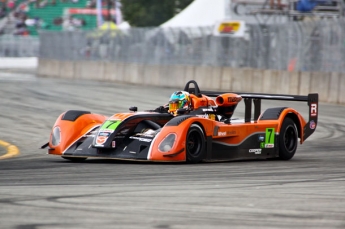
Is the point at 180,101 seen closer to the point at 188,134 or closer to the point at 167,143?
the point at 188,134

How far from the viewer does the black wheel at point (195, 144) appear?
33.8 ft

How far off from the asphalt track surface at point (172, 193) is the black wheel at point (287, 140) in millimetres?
190

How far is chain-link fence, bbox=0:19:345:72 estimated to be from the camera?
23688mm

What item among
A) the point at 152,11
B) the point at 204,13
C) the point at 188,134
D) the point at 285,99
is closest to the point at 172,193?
the point at 188,134

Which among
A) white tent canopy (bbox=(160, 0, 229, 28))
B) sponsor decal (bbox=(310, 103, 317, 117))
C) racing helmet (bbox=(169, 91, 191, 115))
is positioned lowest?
sponsor decal (bbox=(310, 103, 317, 117))

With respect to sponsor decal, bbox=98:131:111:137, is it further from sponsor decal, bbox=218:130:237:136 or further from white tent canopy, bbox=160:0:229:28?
white tent canopy, bbox=160:0:229:28

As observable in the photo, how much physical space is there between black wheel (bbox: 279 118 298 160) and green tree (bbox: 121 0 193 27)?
42.0 m

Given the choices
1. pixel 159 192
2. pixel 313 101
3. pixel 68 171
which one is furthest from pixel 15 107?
pixel 159 192

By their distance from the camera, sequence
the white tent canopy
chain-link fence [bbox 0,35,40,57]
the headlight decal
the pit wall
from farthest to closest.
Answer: chain-link fence [bbox 0,35,40,57], the white tent canopy, the pit wall, the headlight decal

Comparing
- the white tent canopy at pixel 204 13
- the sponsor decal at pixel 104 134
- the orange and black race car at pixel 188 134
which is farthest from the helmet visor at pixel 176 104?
the white tent canopy at pixel 204 13

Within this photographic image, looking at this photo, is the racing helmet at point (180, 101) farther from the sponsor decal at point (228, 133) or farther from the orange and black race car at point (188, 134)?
the sponsor decal at point (228, 133)

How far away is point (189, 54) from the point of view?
2998 centimetres

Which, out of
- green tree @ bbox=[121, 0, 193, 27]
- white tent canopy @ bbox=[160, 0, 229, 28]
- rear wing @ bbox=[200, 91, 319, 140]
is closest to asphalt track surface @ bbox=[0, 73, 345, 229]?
rear wing @ bbox=[200, 91, 319, 140]

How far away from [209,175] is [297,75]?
15433 mm
